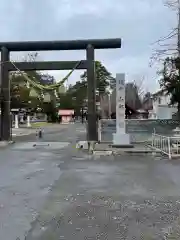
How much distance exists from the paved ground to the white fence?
362 cm

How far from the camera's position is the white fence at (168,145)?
690 inches

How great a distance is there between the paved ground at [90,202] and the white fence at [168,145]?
3615mm

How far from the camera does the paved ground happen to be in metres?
5.85

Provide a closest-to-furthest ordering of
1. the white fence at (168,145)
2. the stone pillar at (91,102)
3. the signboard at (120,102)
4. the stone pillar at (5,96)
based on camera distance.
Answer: the white fence at (168,145) < the signboard at (120,102) < the stone pillar at (91,102) < the stone pillar at (5,96)

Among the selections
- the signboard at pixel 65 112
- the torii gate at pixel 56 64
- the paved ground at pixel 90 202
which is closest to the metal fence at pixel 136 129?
the torii gate at pixel 56 64

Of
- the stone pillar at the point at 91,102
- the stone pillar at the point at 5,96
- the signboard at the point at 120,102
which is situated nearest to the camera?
the signboard at the point at 120,102

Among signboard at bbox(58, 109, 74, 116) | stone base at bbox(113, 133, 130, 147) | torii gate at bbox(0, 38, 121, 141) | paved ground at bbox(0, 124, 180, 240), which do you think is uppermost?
torii gate at bbox(0, 38, 121, 141)

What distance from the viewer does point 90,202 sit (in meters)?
7.89

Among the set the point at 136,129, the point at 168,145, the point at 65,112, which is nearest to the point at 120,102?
the point at 136,129

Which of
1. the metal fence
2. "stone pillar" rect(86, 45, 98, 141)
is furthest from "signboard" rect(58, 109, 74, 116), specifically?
"stone pillar" rect(86, 45, 98, 141)

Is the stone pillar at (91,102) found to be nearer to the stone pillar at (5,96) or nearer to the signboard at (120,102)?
the signboard at (120,102)

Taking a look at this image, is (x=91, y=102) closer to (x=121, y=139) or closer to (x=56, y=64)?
(x=56, y=64)

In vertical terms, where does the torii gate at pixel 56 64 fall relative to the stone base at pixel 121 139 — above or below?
above

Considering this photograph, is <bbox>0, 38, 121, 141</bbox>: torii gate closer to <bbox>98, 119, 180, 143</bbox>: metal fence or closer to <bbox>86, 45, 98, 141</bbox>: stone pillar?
<bbox>86, 45, 98, 141</bbox>: stone pillar
